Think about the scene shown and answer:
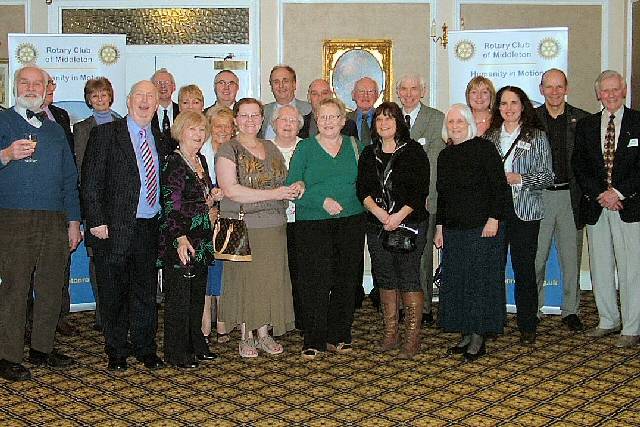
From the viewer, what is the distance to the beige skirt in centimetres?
494

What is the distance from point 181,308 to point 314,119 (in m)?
1.80

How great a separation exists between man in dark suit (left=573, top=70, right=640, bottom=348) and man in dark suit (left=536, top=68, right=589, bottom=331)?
7.3 inches

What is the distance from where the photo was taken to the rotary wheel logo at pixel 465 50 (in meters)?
6.42

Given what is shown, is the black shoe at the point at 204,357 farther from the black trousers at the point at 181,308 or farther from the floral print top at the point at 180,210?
the floral print top at the point at 180,210

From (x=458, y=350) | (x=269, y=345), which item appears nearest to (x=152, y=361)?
(x=269, y=345)

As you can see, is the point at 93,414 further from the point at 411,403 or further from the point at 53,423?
the point at 411,403

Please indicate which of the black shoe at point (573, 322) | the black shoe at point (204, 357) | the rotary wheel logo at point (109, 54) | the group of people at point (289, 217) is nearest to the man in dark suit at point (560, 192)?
the black shoe at point (573, 322)

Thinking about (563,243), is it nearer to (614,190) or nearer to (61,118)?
(614,190)

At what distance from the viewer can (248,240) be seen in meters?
4.86

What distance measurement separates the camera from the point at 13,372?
14.9 feet

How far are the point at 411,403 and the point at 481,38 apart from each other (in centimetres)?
332

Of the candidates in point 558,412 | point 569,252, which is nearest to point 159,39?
point 569,252

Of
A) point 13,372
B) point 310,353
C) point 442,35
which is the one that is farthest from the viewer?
point 442,35

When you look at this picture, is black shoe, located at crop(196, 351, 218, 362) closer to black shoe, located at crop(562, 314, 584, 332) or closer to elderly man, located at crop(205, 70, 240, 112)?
elderly man, located at crop(205, 70, 240, 112)
